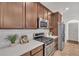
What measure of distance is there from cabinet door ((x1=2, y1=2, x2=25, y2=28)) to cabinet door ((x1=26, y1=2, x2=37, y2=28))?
16cm

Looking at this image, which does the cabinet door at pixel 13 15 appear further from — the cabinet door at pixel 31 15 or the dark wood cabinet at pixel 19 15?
the cabinet door at pixel 31 15

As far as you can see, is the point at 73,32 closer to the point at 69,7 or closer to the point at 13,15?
the point at 69,7

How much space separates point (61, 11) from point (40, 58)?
99cm

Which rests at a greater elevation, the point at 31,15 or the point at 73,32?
the point at 31,15

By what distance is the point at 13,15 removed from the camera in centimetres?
190

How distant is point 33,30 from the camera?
278 centimetres

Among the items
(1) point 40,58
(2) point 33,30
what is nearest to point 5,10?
(1) point 40,58

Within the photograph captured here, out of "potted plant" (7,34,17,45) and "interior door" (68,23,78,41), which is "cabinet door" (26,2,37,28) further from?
"interior door" (68,23,78,41)

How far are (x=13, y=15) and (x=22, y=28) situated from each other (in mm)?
373

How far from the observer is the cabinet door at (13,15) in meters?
1.73

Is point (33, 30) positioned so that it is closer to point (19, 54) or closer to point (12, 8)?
point (12, 8)

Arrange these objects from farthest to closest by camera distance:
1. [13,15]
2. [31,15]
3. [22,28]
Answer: [31,15] → [22,28] → [13,15]

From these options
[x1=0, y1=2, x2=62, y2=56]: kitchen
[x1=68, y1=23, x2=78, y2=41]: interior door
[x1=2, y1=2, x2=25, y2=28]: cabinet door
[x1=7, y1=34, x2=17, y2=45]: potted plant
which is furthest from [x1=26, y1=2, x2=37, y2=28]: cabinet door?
[x1=68, y1=23, x2=78, y2=41]: interior door

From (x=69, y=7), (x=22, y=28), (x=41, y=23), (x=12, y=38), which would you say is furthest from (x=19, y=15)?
(x=69, y=7)
